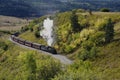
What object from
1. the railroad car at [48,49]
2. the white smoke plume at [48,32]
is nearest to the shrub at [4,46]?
the white smoke plume at [48,32]

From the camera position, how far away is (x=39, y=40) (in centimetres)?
15375

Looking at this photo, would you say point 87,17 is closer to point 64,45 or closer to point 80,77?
point 64,45

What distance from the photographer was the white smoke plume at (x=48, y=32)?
468ft

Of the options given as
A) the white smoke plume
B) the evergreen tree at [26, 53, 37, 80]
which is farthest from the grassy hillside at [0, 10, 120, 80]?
the white smoke plume

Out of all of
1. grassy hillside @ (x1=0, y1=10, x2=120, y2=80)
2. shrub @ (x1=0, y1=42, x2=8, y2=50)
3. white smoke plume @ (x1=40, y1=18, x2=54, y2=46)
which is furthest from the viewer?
shrub @ (x1=0, y1=42, x2=8, y2=50)

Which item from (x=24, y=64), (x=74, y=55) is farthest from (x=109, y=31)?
(x=24, y=64)

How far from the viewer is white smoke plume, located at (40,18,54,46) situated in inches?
5610

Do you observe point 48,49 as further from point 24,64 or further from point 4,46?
point 4,46

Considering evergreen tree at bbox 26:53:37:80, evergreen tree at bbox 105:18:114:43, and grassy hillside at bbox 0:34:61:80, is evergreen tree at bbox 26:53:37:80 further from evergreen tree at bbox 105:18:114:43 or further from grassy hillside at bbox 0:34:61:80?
evergreen tree at bbox 105:18:114:43

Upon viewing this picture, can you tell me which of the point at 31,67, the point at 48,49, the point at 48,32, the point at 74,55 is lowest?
the point at 48,49

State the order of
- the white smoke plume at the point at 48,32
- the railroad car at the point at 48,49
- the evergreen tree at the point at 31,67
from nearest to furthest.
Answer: the evergreen tree at the point at 31,67, the railroad car at the point at 48,49, the white smoke plume at the point at 48,32

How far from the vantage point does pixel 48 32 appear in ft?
493

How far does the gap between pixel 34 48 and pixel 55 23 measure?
22178 millimetres

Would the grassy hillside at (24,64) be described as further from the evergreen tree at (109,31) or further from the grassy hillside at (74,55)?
the evergreen tree at (109,31)
